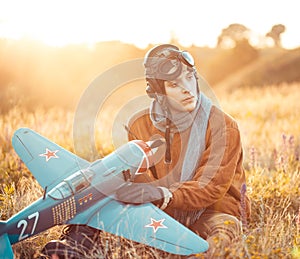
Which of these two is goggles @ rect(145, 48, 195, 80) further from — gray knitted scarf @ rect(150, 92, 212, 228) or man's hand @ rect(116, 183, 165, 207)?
man's hand @ rect(116, 183, 165, 207)

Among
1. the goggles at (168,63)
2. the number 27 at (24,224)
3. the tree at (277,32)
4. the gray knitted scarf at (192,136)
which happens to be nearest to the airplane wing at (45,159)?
the number 27 at (24,224)

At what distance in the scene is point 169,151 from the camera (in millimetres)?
3984

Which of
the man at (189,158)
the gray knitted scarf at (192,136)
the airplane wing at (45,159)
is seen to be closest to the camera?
the man at (189,158)

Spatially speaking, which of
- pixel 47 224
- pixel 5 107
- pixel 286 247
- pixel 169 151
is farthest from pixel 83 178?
pixel 5 107

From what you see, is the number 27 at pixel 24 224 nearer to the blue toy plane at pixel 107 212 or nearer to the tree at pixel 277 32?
the blue toy plane at pixel 107 212

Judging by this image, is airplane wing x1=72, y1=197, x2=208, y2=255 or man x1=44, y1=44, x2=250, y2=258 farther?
man x1=44, y1=44, x2=250, y2=258

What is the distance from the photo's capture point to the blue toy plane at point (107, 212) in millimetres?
3412

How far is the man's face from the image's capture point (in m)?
3.79

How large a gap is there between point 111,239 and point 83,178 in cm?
59

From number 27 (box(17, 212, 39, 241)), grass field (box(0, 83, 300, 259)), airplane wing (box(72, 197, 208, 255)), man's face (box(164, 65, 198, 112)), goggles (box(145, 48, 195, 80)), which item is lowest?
grass field (box(0, 83, 300, 259))

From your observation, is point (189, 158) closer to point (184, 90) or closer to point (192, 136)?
point (192, 136)

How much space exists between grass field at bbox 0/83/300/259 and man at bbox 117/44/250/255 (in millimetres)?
261

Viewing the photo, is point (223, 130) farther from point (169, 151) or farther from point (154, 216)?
point (154, 216)

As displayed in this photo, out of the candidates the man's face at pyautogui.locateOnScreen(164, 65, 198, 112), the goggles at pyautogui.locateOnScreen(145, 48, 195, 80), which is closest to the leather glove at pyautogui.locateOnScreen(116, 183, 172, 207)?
the man's face at pyautogui.locateOnScreen(164, 65, 198, 112)
